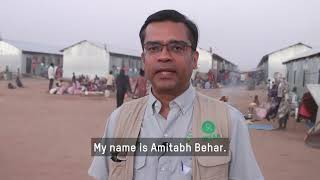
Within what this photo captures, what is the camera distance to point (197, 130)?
1598 mm

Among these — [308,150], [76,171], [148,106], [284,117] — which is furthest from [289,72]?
[148,106]

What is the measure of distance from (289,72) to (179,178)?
2139 centimetres

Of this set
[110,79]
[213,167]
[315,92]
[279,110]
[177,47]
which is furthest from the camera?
[110,79]

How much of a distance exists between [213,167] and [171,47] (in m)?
0.49

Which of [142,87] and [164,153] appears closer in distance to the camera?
[164,153]

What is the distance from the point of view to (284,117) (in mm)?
11445

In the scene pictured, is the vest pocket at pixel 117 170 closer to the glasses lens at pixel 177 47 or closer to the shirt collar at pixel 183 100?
the shirt collar at pixel 183 100

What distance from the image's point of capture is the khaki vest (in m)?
1.53

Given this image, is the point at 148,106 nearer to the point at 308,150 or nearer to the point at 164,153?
the point at 164,153

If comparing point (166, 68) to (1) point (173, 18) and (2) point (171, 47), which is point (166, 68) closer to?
(2) point (171, 47)

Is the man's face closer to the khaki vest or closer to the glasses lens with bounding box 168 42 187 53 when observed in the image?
the glasses lens with bounding box 168 42 187 53

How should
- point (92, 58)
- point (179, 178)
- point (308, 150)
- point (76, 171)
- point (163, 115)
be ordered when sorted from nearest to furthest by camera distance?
point (179, 178), point (163, 115), point (76, 171), point (308, 150), point (92, 58)

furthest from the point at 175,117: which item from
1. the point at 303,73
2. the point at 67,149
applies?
the point at 303,73

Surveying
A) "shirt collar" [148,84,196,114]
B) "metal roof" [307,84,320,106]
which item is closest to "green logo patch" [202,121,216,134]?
"shirt collar" [148,84,196,114]
